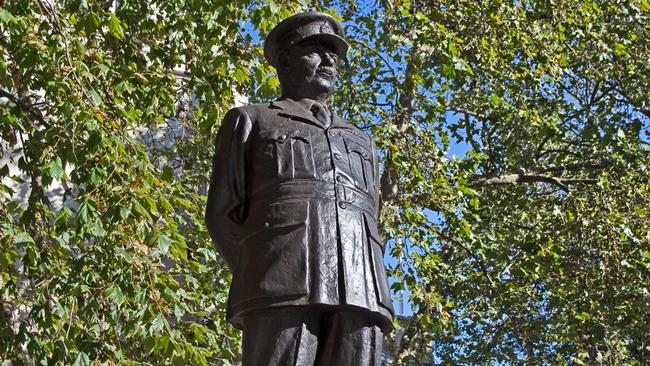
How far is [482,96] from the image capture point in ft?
55.9

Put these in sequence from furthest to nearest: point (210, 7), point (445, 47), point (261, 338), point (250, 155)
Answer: point (445, 47) < point (210, 7) < point (250, 155) < point (261, 338)

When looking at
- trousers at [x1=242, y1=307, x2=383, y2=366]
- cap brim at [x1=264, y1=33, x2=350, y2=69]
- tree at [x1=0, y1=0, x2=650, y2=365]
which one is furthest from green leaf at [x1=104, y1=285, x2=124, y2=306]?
trousers at [x1=242, y1=307, x2=383, y2=366]

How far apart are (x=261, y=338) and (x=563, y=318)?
1185 cm

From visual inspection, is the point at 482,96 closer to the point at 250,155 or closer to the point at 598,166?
the point at 598,166

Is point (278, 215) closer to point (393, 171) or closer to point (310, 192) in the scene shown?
point (310, 192)

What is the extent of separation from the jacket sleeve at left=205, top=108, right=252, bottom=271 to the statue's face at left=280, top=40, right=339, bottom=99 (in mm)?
318

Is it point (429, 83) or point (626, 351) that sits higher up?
point (429, 83)

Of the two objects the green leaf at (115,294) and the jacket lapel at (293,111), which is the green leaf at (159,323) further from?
the jacket lapel at (293,111)

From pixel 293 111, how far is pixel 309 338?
41.1 inches

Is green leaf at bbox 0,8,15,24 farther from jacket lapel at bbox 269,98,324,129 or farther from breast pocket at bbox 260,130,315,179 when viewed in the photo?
breast pocket at bbox 260,130,315,179

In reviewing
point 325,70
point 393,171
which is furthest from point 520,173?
point 325,70

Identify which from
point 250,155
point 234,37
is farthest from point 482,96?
point 250,155

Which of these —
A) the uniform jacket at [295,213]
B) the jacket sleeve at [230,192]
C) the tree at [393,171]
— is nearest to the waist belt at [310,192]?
the uniform jacket at [295,213]

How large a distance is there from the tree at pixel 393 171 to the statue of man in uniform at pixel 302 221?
368 centimetres
